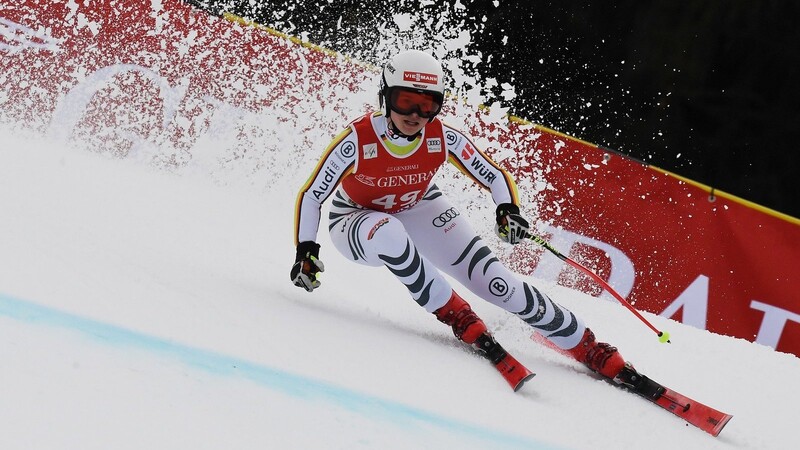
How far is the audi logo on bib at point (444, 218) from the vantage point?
3.34m

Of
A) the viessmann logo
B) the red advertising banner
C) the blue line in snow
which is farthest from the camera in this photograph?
the viessmann logo

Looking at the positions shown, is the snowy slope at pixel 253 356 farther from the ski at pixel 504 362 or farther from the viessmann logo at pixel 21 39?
the viessmann logo at pixel 21 39

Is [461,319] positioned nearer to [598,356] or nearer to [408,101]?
[598,356]

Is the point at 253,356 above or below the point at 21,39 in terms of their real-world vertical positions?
below

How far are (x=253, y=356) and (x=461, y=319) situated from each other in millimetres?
1007

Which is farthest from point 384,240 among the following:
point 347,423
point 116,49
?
point 116,49

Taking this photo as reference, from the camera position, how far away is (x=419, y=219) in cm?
336

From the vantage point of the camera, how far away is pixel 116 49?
5160 mm

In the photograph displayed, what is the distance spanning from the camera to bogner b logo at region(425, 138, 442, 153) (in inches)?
128

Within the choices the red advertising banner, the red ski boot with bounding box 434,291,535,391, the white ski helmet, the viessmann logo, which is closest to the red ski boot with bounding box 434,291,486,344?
the red ski boot with bounding box 434,291,535,391

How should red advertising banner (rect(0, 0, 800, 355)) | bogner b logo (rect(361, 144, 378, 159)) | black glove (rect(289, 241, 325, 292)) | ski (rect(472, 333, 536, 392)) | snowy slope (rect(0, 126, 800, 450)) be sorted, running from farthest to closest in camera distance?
red advertising banner (rect(0, 0, 800, 355)) → bogner b logo (rect(361, 144, 378, 159)) → black glove (rect(289, 241, 325, 292)) → ski (rect(472, 333, 536, 392)) → snowy slope (rect(0, 126, 800, 450))

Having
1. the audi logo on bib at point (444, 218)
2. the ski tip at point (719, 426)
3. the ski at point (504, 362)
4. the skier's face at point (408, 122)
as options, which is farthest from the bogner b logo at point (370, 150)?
the ski tip at point (719, 426)

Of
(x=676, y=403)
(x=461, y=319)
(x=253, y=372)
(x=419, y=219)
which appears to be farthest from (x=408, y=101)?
(x=676, y=403)

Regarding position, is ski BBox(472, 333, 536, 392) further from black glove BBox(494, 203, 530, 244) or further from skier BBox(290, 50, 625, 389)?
black glove BBox(494, 203, 530, 244)
